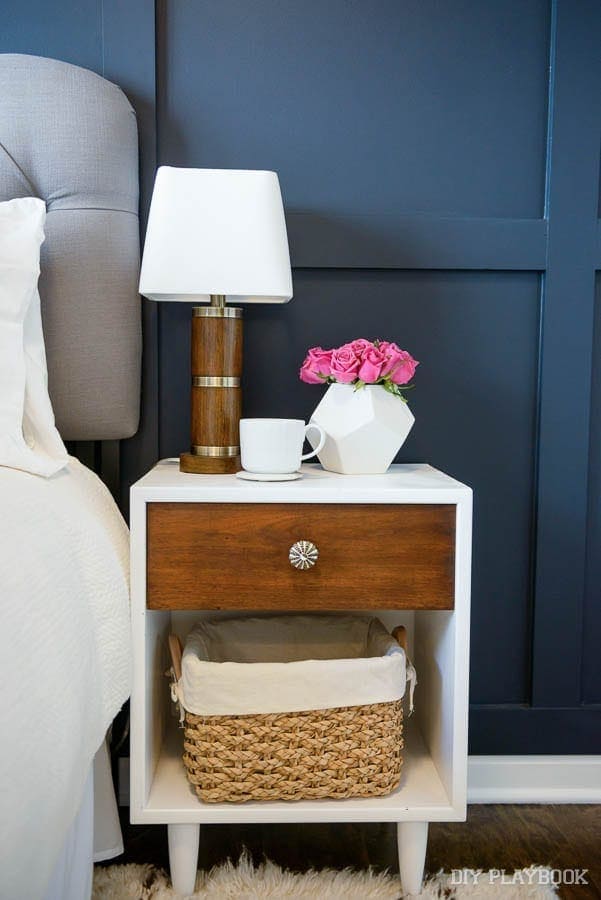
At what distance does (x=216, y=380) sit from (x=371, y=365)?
10.3 inches

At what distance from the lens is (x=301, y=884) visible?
131 cm

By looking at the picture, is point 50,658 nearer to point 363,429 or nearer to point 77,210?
point 363,429

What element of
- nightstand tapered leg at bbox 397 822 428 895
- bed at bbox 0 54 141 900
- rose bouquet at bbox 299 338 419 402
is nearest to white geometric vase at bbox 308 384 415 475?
rose bouquet at bbox 299 338 419 402

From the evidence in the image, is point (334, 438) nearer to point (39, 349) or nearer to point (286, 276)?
point (286, 276)

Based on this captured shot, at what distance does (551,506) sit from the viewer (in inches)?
65.1

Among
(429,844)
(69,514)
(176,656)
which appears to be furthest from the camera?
(429,844)

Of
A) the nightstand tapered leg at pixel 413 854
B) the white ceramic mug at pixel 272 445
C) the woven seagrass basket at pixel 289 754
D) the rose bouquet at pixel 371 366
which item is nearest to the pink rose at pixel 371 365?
the rose bouquet at pixel 371 366

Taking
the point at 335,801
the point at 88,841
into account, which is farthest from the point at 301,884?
the point at 88,841

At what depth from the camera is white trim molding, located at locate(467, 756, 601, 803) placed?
5.37 feet

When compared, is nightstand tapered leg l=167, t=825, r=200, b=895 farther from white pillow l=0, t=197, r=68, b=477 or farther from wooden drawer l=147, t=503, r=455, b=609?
white pillow l=0, t=197, r=68, b=477

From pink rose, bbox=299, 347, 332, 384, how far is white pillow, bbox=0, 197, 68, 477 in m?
0.44

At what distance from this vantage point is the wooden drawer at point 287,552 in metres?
1.23

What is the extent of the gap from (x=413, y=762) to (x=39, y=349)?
3.01 ft

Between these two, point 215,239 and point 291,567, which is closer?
point 291,567
